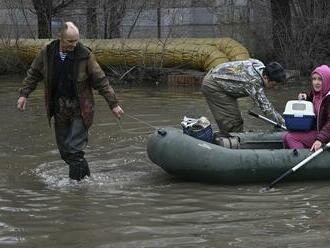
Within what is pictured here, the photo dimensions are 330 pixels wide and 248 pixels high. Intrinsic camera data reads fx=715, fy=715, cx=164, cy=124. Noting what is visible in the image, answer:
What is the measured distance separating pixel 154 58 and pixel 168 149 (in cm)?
1241

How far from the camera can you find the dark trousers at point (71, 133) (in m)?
7.34

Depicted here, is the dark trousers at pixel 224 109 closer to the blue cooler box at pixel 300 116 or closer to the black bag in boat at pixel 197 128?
the black bag in boat at pixel 197 128

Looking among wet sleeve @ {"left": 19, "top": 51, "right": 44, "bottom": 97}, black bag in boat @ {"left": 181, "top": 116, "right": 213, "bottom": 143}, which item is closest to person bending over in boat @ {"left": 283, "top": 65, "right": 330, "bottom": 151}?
black bag in boat @ {"left": 181, "top": 116, "right": 213, "bottom": 143}

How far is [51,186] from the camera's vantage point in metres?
7.46

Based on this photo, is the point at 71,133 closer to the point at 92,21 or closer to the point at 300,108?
the point at 300,108

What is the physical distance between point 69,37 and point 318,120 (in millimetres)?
2800

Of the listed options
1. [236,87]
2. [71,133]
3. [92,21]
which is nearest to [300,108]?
[236,87]

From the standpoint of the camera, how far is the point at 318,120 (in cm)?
771

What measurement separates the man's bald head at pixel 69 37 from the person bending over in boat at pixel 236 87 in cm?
225

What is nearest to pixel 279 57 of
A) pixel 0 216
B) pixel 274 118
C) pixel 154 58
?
pixel 154 58

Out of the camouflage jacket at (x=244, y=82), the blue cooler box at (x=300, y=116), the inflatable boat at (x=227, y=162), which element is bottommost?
the inflatable boat at (x=227, y=162)

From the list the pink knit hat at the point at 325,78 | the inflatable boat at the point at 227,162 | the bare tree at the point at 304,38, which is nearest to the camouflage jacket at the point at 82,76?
the inflatable boat at the point at 227,162

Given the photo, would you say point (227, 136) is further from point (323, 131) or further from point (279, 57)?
point (279, 57)

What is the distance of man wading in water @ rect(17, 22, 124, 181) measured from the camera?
23.7ft
